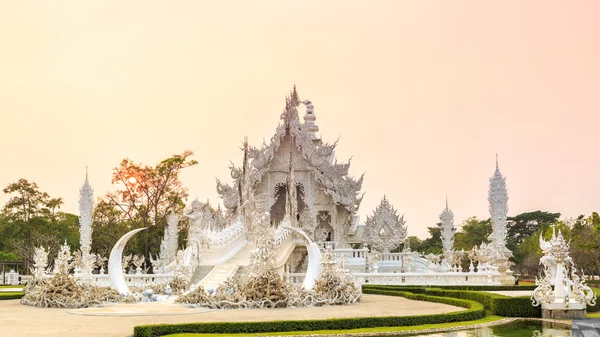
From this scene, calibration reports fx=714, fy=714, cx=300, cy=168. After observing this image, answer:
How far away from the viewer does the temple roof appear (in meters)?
34.8

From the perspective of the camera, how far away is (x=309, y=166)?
35.3 metres

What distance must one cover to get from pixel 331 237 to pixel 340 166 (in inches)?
140

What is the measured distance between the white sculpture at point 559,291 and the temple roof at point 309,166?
2006 cm

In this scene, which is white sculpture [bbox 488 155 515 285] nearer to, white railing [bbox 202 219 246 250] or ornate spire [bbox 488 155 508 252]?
ornate spire [bbox 488 155 508 252]

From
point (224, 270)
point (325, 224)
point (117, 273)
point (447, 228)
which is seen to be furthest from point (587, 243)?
point (117, 273)

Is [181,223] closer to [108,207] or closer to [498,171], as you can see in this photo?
[108,207]

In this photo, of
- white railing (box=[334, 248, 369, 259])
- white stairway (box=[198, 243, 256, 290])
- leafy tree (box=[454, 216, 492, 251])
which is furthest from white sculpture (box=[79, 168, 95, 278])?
leafy tree (box=[454, 216, 492, 251])

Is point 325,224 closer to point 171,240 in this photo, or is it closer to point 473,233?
point 171,240

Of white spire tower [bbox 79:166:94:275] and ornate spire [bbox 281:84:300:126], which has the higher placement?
ornate spire [bbox 281:84:300:126]

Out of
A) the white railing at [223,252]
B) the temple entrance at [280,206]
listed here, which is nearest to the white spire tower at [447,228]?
the temple entrance at [280,206]

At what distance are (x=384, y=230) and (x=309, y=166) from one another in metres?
5.24

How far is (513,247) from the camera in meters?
53.8

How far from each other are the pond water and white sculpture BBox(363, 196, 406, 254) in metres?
18.8

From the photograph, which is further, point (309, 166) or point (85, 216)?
point (309, 166)
